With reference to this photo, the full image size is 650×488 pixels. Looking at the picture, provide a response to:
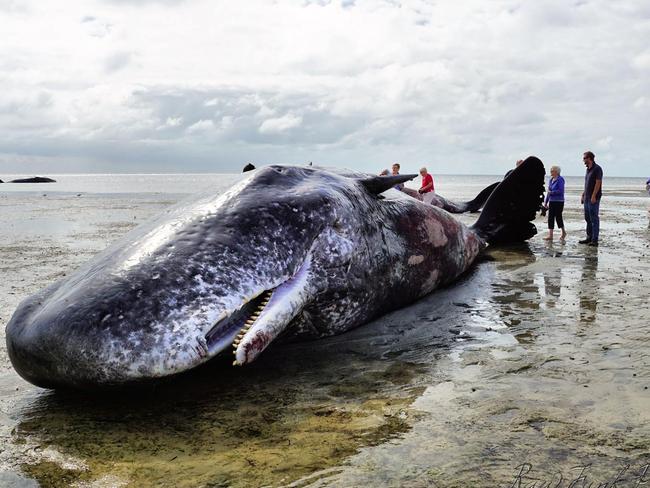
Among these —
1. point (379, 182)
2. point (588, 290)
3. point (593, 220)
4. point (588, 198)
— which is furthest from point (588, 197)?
point (379, 182)

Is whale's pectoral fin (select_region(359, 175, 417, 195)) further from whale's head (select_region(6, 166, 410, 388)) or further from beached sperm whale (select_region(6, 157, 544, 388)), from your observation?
whale's head (select_region(6, 166, 410, 388))

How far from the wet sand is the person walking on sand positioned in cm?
586

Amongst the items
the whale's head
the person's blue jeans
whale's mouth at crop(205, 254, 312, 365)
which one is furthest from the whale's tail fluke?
whale's mouth at crop(205, 254, 312, 365)

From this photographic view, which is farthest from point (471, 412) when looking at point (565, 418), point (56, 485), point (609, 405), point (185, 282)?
point (56, 485)

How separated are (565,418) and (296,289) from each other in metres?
2.14

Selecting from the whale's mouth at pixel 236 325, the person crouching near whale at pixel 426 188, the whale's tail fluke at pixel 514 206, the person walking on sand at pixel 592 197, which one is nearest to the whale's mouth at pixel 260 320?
the whale's mouth at pixel 236 325

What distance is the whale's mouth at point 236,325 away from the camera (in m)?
3.97

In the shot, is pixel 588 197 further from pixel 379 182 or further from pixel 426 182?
pixel 379 182

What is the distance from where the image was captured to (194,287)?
3971 millimetres

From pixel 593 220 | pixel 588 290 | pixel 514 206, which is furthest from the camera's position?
pixel 593 220

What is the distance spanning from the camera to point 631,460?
2822mm

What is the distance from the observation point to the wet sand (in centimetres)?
289

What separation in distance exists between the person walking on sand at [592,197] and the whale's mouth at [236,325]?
28.9 feet

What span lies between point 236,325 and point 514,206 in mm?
7116
